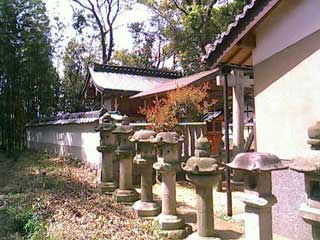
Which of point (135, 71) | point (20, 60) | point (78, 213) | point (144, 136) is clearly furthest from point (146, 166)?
point (135, 71)

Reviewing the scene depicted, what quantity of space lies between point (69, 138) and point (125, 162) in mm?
8325

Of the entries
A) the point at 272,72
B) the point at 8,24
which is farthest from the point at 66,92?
the point at 272,72

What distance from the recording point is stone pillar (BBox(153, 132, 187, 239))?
5332mm

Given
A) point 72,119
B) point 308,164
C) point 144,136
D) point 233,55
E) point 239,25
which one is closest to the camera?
point 308,164

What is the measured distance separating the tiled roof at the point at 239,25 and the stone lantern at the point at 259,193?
247cm

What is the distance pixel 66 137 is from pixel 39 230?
391 inches

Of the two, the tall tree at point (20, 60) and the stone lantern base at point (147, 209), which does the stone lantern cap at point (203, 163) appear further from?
the tall tree at point (20, 60)

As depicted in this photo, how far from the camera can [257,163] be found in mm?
2852

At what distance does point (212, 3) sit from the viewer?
69.5 ft

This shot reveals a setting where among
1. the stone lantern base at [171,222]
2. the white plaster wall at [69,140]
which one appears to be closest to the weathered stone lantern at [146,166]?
the stone lantern base at [171,222]

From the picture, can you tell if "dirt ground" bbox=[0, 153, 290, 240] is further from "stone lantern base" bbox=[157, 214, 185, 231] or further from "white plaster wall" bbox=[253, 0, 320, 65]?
"white plaster wall" bbox=[253, 0, 320, 65]

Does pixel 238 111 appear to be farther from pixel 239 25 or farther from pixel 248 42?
pixel 239 25

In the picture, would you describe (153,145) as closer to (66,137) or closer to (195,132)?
(195,132)

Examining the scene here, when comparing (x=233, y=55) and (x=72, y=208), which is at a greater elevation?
(x=233, y=55)
